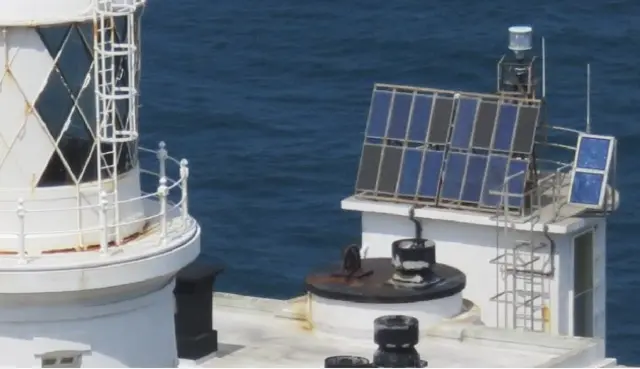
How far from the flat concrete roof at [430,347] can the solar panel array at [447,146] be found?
11.2 feet

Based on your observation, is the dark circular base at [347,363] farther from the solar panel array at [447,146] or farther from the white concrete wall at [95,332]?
the solar panel array at [447,146]

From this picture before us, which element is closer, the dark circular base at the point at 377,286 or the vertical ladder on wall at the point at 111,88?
the vertical ladder on wall at the point at 111,88

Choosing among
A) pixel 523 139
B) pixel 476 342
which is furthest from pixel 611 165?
pixel 476 342

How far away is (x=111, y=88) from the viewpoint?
23.4 metres

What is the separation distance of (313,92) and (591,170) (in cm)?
2912

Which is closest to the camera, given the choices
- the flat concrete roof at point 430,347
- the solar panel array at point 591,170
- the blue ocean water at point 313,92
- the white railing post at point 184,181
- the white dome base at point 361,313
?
the white railing post at point 184,181

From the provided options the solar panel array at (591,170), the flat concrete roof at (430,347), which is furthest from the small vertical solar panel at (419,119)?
the flat concrete roof at (430,347)

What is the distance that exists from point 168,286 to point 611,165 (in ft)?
34.5

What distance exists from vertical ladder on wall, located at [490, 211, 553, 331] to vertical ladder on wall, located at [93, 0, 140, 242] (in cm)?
982

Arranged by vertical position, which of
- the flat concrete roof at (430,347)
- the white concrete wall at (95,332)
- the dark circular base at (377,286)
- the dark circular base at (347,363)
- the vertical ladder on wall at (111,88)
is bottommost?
the flat concrete roof at (430,347)

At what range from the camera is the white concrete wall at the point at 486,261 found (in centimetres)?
3266

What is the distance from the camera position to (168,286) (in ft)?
80.6

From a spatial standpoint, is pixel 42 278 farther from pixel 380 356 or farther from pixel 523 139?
pixel 523 139

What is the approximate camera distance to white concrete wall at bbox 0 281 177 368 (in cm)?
2345
